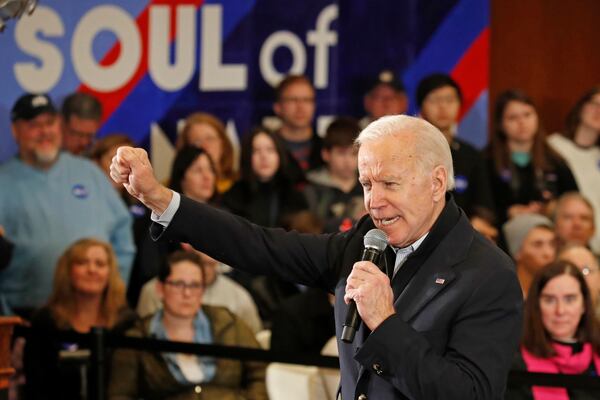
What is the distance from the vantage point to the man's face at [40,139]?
265 inches

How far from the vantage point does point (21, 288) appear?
6574 mm

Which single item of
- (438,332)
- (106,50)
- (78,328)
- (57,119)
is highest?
(106,50)

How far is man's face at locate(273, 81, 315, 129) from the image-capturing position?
7.24m

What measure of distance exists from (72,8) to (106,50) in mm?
343

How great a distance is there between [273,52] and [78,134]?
4.59ft

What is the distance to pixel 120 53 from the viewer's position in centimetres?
780

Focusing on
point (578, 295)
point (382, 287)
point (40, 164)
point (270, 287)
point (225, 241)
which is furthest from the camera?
point (40, 164)

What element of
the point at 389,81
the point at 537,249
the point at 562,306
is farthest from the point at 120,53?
the point at 562,306

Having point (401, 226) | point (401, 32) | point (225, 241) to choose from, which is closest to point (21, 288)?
point (401, 32)

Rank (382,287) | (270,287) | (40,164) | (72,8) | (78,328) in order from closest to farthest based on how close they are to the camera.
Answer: (382,287)
(78,328)
(270,287)
(40,164)
(72,8)

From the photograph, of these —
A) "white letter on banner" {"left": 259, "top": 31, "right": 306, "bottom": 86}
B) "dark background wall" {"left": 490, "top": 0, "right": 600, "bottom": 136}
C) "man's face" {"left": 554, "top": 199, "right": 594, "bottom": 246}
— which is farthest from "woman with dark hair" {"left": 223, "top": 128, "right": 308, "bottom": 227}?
"dark background wall" {"left": 490, "top": 0, "right": 600, "bottom": 136}

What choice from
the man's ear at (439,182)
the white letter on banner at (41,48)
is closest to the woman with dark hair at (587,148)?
the white letter on banner at (41,48)

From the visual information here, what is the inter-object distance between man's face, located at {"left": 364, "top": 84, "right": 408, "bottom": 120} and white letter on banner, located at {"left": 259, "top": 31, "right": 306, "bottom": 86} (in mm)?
548

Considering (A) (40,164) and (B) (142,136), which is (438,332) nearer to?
(A) (40,164)
